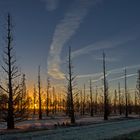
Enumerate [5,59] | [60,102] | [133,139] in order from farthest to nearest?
[60,102], [5,59], [133,139]

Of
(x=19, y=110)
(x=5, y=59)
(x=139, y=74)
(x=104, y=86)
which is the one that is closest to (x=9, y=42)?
(x=5, y=59)

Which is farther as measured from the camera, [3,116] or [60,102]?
[60,102]

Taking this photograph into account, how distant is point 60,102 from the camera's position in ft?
502

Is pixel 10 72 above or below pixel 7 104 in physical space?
above

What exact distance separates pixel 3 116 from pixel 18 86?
3.74m

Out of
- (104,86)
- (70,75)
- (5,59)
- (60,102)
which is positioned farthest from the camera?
(60,102)

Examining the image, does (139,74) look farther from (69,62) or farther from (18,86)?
(18,86)

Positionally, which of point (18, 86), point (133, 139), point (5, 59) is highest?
point (5, 59)

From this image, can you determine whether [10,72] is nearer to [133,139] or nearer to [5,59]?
[5,59]

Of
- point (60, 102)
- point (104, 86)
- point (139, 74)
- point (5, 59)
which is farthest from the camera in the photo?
point (60, 102)

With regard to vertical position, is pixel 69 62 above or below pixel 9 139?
above

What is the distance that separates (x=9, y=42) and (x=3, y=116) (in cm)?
829

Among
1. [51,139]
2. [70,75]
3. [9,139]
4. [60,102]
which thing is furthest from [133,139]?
[60,102]

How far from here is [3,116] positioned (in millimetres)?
40688
